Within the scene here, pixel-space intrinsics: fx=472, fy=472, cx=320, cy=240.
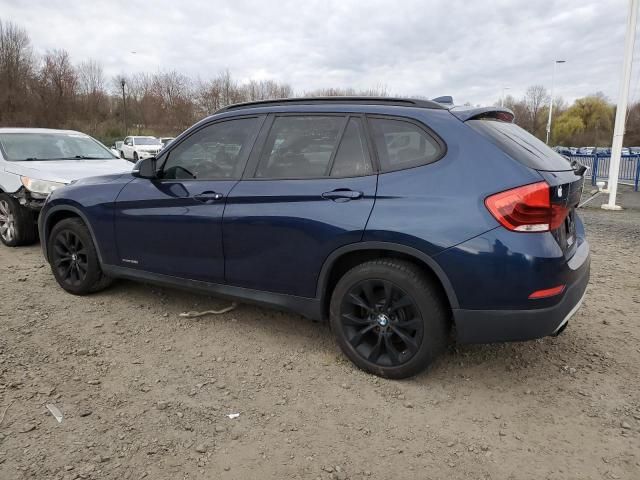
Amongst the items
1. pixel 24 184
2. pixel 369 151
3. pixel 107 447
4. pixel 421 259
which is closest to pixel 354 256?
pixel 421 259

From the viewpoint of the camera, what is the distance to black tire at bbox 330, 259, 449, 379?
2773 millimetres

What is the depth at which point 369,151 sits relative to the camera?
298 centimetres

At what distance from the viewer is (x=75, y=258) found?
4402 mm

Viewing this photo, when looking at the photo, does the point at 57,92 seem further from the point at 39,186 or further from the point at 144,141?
the point at 39,186

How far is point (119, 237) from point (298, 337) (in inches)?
69.4

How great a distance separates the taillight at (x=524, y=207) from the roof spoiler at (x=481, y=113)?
1.94 feet

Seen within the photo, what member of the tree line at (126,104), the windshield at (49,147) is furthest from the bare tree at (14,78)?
the windshield at (49,147)

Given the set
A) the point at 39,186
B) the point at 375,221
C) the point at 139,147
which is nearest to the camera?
the point at 375,221

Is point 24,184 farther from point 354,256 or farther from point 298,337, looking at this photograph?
point 354,256

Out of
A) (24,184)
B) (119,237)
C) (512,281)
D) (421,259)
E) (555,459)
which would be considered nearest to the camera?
(555,459)

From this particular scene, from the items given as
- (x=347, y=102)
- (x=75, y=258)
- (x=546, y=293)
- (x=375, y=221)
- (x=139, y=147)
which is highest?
(x=139, y=147)

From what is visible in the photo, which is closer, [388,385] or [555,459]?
[555,459]

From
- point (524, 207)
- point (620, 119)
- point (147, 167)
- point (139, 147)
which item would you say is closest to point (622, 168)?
point (620, 119)

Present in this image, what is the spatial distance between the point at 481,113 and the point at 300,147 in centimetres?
119
